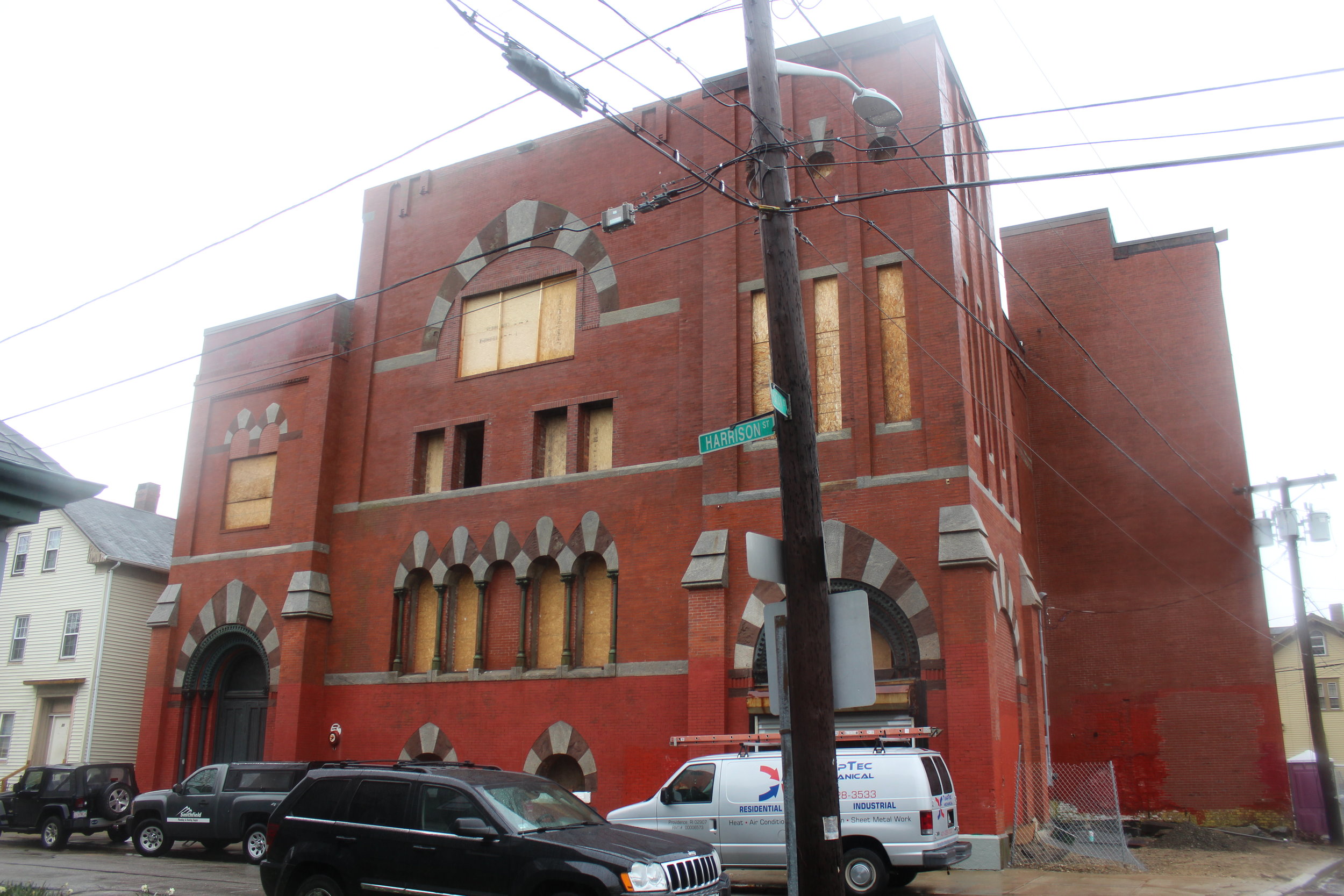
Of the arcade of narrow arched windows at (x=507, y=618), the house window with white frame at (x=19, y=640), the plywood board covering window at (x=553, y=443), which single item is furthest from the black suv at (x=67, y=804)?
the house window with white frame at (x=19, y=640)

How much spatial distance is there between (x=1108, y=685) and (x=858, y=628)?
20422mm

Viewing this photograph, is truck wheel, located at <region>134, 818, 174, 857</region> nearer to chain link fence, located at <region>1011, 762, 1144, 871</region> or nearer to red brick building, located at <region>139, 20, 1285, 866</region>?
red brick building, located at <region>139, 20, 1285, 866</region>

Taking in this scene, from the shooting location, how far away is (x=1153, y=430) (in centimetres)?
2720

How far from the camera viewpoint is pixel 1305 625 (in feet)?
86.1

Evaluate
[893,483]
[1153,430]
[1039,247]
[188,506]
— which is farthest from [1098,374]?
[188,506]

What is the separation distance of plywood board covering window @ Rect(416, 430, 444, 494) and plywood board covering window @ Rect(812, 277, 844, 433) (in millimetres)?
9767

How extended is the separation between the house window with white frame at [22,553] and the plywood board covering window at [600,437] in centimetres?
2557

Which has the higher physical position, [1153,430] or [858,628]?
[1153,430]

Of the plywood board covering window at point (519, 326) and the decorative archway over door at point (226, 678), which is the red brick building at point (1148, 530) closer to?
the plywood board covering window at point (519, 326)

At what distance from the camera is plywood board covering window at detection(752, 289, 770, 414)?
65.9 ft

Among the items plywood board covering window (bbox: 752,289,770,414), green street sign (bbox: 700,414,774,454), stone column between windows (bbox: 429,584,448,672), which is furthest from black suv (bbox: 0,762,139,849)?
green street sign (bbox: 700,414,774,454)

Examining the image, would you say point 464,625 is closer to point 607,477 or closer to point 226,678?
point 607,477

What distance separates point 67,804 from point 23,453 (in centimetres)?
1594

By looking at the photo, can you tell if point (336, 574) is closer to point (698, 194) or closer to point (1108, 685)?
point (698, 194)
